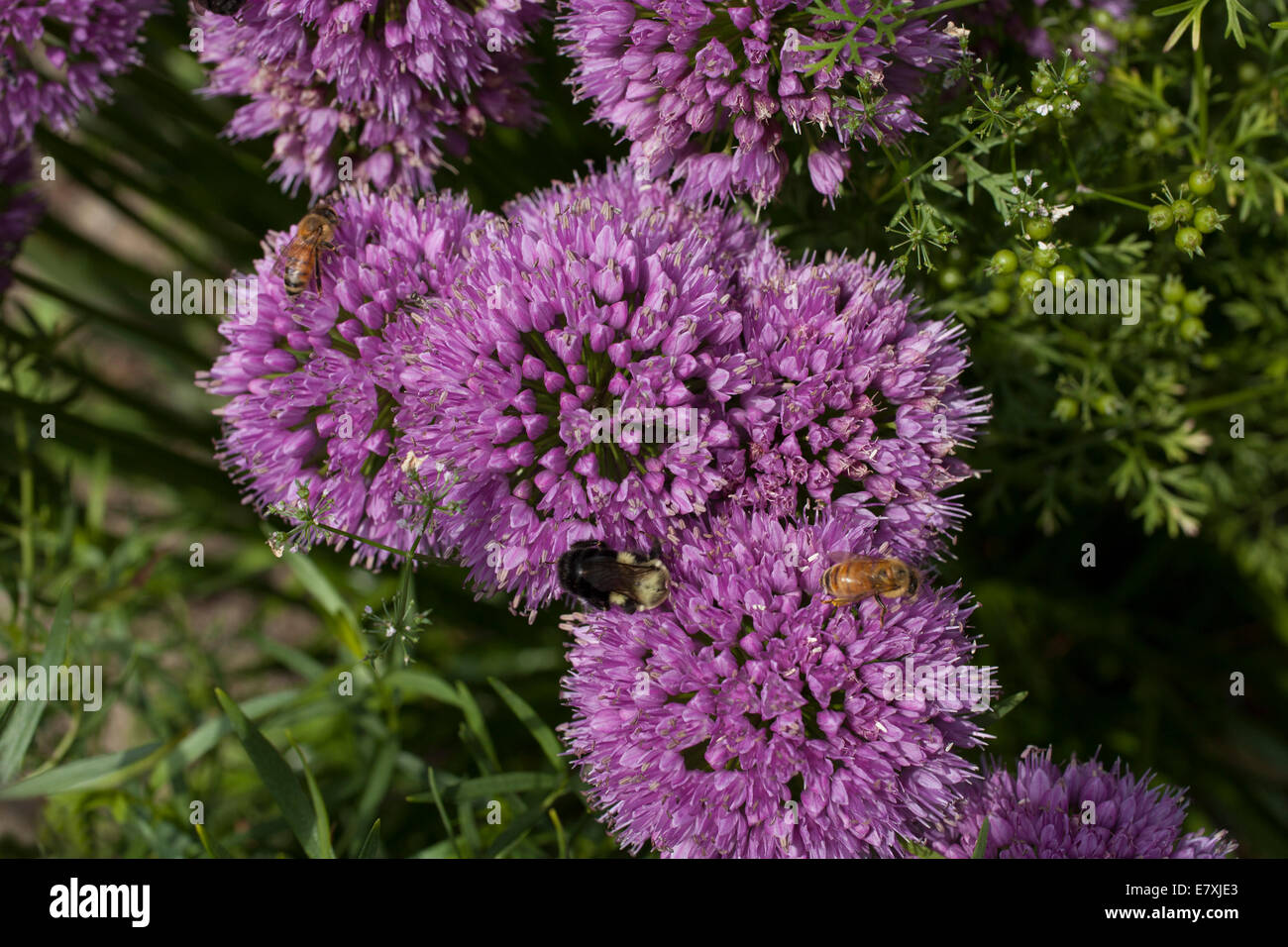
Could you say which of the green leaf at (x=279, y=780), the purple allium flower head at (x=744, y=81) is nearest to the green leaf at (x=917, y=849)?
the green leaf at (x=279, y=780)

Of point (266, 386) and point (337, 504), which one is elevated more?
point (266, 386)

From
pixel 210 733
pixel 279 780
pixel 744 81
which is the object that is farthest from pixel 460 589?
pixel 744 81

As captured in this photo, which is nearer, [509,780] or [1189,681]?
Result: [509,780]

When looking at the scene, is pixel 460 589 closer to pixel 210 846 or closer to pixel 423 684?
pixel 423 684

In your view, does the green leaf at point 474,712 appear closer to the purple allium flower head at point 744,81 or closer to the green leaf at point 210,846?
the green leaf at point 210,846

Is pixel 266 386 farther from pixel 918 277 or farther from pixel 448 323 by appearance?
pixel 918 277

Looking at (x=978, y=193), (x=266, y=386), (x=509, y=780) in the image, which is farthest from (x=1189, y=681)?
(x=266, y=386)
